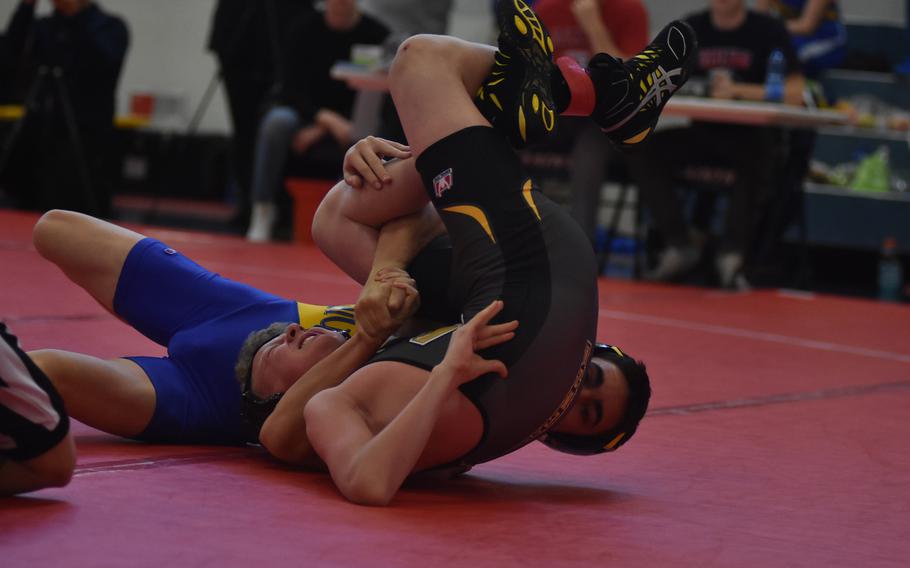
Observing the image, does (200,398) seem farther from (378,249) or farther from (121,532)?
(121,532)

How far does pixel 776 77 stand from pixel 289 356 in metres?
4.20

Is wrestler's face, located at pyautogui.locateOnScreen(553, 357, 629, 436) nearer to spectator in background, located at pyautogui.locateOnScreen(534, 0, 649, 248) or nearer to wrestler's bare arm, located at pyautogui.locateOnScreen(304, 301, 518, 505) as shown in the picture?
wrestler's bare arm, located at pyautogui.locateOnScreen(304, 301, 518, 505)

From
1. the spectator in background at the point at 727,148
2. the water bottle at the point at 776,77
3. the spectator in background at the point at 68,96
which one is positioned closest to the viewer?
the water bottle at the point at 776,77

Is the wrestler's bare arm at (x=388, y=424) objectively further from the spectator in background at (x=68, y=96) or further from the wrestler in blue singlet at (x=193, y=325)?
the spectator in background at (x=68, y=96)

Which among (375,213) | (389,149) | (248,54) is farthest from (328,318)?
(248,54)

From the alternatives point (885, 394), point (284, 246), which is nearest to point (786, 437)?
point (885, 394)

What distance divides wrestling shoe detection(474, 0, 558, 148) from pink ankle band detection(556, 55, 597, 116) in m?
0.09

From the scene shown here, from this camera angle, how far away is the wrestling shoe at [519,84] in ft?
7.34

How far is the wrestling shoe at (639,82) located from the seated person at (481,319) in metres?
0.05

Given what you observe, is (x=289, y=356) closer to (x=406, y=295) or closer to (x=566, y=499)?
(x=406, y=295)

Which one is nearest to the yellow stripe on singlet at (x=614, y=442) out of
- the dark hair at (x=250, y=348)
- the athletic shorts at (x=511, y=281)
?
the athletic shorts at (x=511, y=281)

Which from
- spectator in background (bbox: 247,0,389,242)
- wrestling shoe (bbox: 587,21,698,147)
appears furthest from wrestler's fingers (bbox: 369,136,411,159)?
spectator in background (bbox: 247,0,389,242)

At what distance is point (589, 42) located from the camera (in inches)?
235

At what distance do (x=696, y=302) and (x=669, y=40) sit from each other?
9.19ft
